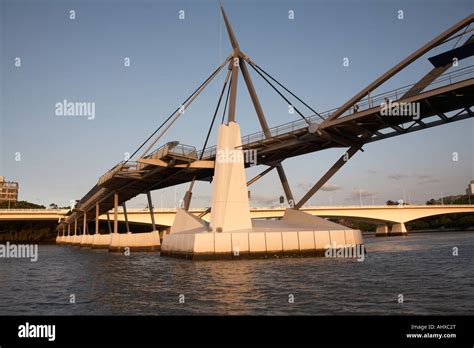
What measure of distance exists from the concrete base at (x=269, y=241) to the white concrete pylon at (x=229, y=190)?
3.20 feet

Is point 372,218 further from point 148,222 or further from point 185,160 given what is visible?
point 185,160

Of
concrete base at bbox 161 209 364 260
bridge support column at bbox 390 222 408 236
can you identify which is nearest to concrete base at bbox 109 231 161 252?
concrete base at bbox 161 209 364 260

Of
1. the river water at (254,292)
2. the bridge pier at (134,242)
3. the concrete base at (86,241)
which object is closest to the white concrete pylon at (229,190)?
the river water at (254,292)

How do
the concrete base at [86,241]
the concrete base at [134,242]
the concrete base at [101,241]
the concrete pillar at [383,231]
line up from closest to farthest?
1. the concrete base at [134,242]
2. the concrete base at [101,241]
3. the concrete base at [86,241]
4. the concrete pillar at [383,231]

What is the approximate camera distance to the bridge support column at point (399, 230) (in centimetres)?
10481

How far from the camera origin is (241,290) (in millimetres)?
17281

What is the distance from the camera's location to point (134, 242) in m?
55.5

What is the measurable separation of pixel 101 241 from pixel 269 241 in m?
43.1

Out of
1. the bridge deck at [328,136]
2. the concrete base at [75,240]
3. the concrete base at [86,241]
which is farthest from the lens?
the concrete base at [75,240]

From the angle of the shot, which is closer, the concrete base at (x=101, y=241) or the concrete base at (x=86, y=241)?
the concrete base at (x=101, y=241)

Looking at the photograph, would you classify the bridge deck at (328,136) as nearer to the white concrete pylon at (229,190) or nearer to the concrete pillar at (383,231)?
the white concrete pylon at (229,190)

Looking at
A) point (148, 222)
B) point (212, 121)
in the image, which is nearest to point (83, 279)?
point (212, 121)

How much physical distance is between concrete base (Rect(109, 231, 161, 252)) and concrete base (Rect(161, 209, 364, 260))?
18809mm
